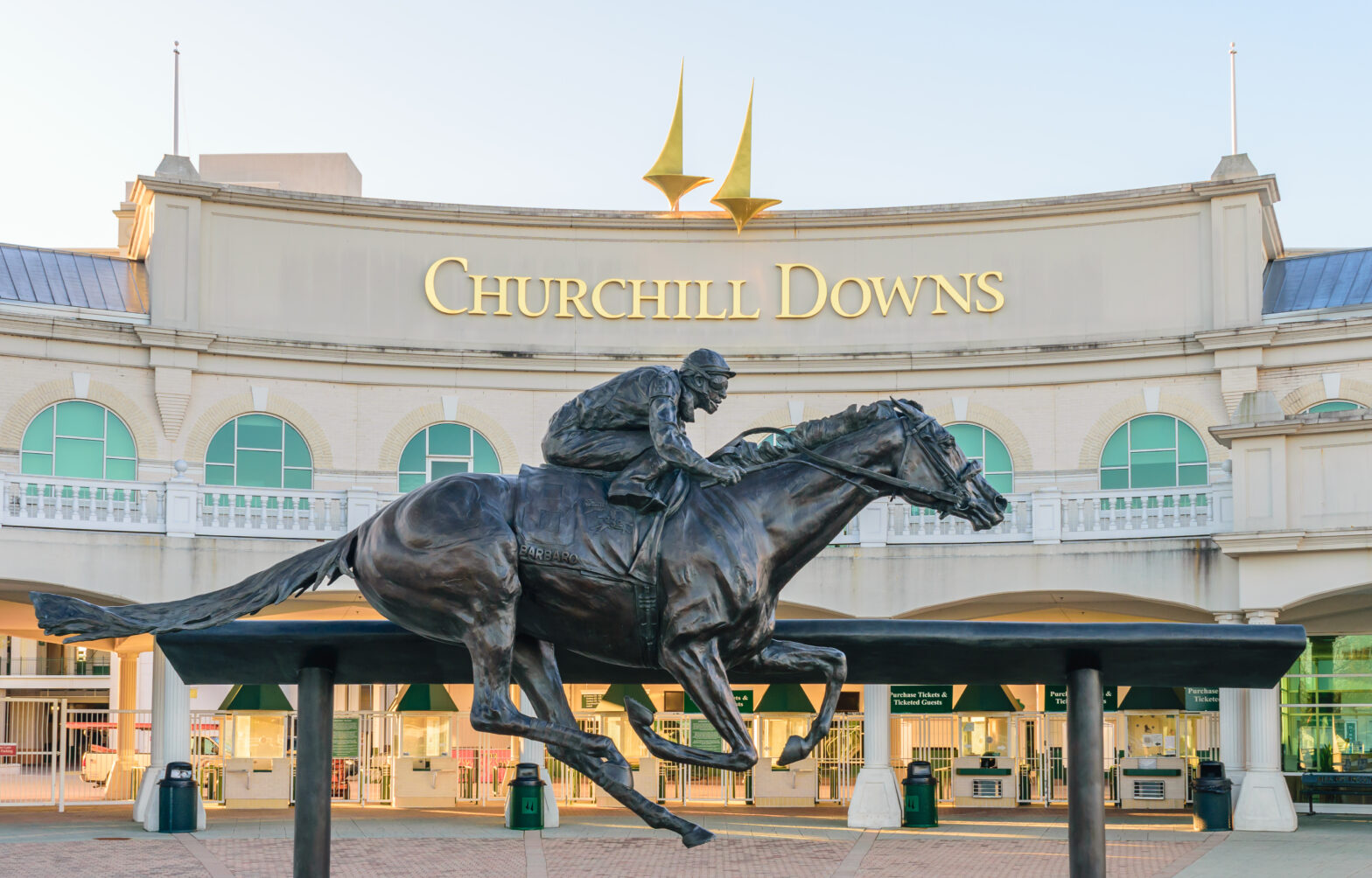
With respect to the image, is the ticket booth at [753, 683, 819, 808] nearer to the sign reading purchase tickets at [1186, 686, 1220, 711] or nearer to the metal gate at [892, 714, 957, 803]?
the metal gate at [892, 714, 957, 803]

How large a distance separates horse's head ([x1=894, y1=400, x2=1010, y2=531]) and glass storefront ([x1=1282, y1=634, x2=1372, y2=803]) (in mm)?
24269

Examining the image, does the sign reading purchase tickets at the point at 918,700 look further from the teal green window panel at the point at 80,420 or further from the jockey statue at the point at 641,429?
the jockey statue at the point at 641,429

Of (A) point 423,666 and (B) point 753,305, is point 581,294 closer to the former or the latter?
(B) point 753,305

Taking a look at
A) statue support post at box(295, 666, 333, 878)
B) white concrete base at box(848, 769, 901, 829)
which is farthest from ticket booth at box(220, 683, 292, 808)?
statue support post at box(295, 666, 333, 878)

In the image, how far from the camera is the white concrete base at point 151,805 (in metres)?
24.8

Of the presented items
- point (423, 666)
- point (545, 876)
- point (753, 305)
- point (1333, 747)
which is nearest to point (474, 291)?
point (753, 305)

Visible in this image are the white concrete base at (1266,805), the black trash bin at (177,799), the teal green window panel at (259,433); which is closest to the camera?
the white concrete base at (1266,805)

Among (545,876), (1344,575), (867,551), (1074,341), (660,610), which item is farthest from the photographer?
(1074,341)

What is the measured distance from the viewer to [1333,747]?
2875 cm

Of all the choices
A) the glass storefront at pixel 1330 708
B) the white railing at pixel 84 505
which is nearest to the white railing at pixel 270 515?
the white railing at pixel 84 505

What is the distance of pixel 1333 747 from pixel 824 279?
12572 mm

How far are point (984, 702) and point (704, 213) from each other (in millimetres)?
10862

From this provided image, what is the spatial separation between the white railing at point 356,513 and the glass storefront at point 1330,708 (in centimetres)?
541

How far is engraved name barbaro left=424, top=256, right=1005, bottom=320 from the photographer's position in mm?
31234
